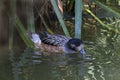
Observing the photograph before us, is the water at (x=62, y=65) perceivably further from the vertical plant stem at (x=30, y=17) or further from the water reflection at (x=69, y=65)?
the vertical plant stem at (x=30, y=17)

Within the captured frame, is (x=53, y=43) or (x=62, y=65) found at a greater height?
(x=53, y=43)

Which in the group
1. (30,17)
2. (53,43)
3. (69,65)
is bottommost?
(69,65)

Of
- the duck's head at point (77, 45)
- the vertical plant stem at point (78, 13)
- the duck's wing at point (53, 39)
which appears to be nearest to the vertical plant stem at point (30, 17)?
the vertical plant stem at point (78, 13)

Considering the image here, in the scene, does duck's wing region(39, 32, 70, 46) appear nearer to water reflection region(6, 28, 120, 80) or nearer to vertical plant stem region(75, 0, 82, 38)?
water reflection region(6, 28, 120, 80)

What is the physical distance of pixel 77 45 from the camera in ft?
17.1

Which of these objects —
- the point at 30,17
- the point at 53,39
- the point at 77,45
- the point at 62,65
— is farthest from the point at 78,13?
the point at 53,39

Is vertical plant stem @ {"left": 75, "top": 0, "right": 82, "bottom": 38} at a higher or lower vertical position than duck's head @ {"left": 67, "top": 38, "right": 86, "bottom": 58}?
higher

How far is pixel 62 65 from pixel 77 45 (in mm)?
644

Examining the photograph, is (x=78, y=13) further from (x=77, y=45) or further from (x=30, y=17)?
(x=77, y=45)

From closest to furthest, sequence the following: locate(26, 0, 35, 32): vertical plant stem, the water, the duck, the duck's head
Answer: locate(26, 0, 35, 32): vertical plant stem < the water < the duck's head < the duck

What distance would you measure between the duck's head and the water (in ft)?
0.31

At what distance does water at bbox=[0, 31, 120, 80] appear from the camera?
4238 millimetres

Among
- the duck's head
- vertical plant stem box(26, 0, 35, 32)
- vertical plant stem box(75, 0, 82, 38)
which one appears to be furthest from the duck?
vertical plant stem box(75, 0, 82, 38)

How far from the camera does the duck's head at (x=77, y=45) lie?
A: 5.10m
